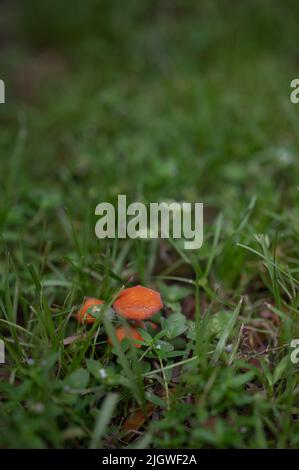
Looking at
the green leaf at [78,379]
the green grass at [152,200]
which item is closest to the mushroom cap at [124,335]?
the green grass at [152,200]

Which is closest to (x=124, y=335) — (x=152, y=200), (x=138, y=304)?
(x=138, y=304)

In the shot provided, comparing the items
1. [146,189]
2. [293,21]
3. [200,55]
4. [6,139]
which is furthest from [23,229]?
[293,21]

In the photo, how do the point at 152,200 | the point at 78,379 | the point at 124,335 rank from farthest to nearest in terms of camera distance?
the point at 152,200 < the point at 124,335 < the point at 78,379

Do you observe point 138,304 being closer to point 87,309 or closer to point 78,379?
point 87,309

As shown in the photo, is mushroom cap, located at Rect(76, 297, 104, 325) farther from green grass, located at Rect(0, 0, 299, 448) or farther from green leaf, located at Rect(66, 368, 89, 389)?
green leaf, located at Rect(66, 368, 89, 389)

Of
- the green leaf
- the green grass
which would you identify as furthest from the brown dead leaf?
the green leaf

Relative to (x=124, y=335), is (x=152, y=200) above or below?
above
